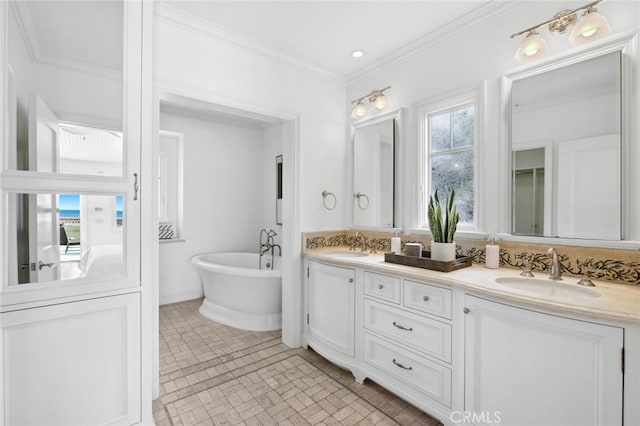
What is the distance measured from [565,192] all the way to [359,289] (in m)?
1.43

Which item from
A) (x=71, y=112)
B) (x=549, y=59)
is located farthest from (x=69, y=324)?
(x=549, y=59)

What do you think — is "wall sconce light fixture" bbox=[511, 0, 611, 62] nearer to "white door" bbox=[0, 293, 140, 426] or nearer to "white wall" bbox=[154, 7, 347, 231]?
"white wall" bbox=[154, 7, 347, 231]

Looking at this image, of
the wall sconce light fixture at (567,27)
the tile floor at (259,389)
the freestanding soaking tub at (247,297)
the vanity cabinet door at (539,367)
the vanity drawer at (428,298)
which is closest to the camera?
the vanity cabinet door at (539,367)

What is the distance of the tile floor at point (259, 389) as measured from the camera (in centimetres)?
182

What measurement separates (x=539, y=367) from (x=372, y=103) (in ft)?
7.72

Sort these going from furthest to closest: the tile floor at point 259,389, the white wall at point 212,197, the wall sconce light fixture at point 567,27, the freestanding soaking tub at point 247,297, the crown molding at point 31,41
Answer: the white wall at point 212,197, the freestanding soaking tub at point 247,297, the tile floor at point 259,389, the wall sconce light fixture at point 567,27, the crown molding at point 31,41

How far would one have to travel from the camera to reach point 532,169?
187 cm

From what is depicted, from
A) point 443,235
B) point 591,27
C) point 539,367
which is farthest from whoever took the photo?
point 443,235

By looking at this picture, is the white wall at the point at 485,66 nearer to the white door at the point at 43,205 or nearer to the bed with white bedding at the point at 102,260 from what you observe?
the bed with white bedding at the point at 102,260

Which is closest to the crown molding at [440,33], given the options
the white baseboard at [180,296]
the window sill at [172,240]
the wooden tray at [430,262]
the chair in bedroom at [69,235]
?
the wooden tray at [430,262]

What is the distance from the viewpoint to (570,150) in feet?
5.67

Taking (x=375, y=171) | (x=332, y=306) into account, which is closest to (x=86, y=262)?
(x=332, y=306)

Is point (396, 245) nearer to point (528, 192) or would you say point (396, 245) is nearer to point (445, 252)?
point (445, 252)

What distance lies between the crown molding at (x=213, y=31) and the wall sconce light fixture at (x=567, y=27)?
1.75m
